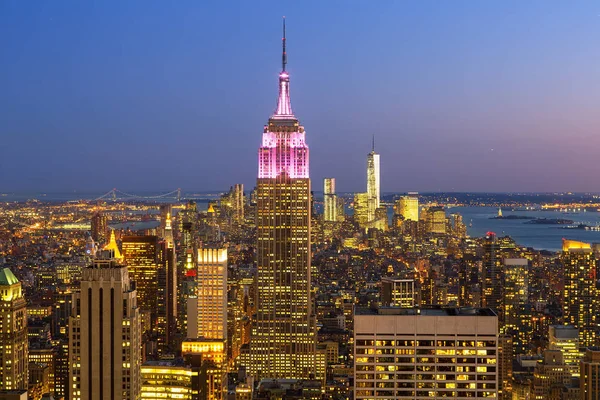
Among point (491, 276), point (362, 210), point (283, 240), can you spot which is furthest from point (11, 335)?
point (362, 210)

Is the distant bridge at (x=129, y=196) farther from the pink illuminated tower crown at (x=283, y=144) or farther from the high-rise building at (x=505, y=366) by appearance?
the high-rise building at (x=505, y=366)

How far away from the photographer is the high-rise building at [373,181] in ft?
188

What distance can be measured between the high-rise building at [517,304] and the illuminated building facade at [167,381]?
54.7 feet

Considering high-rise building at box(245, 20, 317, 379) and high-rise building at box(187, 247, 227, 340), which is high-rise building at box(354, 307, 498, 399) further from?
high-rise building at box(245, 20, 317, 379)

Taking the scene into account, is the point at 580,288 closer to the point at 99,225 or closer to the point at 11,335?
the point at 99,225

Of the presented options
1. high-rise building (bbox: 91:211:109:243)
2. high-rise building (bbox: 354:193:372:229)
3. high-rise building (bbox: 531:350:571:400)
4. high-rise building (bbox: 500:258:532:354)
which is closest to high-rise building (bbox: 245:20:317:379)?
high-rise building (bbox: 500:258:532:354)

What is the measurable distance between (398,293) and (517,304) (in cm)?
862

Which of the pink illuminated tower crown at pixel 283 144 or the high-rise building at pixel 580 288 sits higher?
the pink illuminated tower crown at pixel 283 144

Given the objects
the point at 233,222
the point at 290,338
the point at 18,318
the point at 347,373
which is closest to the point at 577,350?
the point at 347,373

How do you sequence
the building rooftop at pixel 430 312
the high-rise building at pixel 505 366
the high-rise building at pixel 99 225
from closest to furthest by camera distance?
the building rooftop at pixel 430 312 → the high-rise building at pixel 99 225 → the high-rise building at pixel 505 366

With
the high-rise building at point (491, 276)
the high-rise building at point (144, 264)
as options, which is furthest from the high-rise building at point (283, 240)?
the high-rise building at point (491, 276)

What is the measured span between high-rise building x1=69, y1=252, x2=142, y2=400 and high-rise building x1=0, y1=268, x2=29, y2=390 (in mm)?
7110

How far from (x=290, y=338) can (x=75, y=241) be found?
42.4 feet

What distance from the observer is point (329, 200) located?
5825 centimetres
